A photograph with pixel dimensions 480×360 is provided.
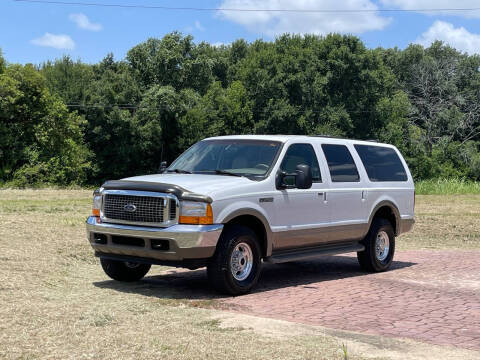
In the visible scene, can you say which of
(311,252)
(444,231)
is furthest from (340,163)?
(444,231)

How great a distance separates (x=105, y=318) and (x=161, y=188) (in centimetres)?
208

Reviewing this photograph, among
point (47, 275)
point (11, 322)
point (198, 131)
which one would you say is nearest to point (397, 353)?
point (11, 322)

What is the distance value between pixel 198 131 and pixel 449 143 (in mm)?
24572

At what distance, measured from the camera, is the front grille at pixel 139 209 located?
905 centimetres

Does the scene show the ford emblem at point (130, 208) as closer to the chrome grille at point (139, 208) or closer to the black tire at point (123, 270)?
the chrome grille at point (139, 208)

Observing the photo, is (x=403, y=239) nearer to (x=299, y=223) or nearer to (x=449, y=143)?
(x=299, y=223)

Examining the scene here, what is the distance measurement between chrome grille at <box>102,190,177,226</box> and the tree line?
49.8m

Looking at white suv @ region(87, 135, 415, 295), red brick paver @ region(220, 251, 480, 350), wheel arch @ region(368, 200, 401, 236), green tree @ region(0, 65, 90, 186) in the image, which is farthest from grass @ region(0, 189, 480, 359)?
green tree @ region(0, 65, 90, 186)

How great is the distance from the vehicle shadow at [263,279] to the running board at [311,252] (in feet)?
1.48

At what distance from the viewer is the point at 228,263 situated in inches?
362

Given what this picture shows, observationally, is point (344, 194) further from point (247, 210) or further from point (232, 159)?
point (247, 210)

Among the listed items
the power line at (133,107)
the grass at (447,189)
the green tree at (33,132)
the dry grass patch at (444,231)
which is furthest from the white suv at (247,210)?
the power line at (133,107)

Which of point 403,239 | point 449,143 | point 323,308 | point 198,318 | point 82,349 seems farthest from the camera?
point 449,143

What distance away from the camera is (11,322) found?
7324 millimetres
